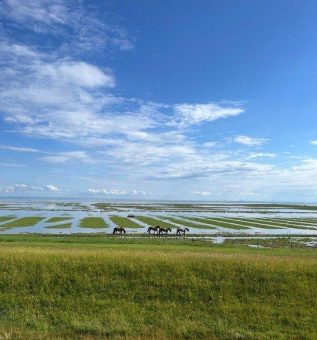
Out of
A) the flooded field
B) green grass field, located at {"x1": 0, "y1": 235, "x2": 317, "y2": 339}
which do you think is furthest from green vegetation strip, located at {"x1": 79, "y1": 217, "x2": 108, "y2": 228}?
green grass field, located at {"x1": 0, "y1": 235, "x2": 317, "y2": 339}

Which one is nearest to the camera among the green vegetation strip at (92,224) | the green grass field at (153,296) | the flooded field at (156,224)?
the green grass field at (153,296)

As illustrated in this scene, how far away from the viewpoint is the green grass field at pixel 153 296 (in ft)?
57.6

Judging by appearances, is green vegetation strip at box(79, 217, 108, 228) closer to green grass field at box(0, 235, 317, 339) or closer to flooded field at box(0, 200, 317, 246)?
flooded field at box(0, 200, 317, 246)

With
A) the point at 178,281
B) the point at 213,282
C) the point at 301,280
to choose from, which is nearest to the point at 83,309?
the point at 178,281

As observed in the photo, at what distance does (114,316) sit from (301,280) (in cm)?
1094

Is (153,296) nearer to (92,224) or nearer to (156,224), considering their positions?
(92,224)

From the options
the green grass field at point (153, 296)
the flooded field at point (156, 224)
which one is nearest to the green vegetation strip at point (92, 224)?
the flooded field at point (156, 224)

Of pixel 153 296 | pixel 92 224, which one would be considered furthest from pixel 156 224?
pixel 153 296

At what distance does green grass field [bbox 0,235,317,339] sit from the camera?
17547 millimetres

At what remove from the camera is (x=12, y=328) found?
17188mm

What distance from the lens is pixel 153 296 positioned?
21.3m

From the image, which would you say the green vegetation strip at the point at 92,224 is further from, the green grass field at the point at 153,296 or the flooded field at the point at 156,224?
the green grass field at the point at 153,296

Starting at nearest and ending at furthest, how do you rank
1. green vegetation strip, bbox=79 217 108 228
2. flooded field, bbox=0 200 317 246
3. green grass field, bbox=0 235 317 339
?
green grass field, bbox=0 235 317 339
flooded field, bbox=0 200 317 246
green vegetation strip, bbox=79 217 108 228

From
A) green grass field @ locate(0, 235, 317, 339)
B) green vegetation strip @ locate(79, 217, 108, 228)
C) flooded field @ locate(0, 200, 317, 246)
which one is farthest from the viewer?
green vegetation strip @ locate(79, 217, 108, 228)
